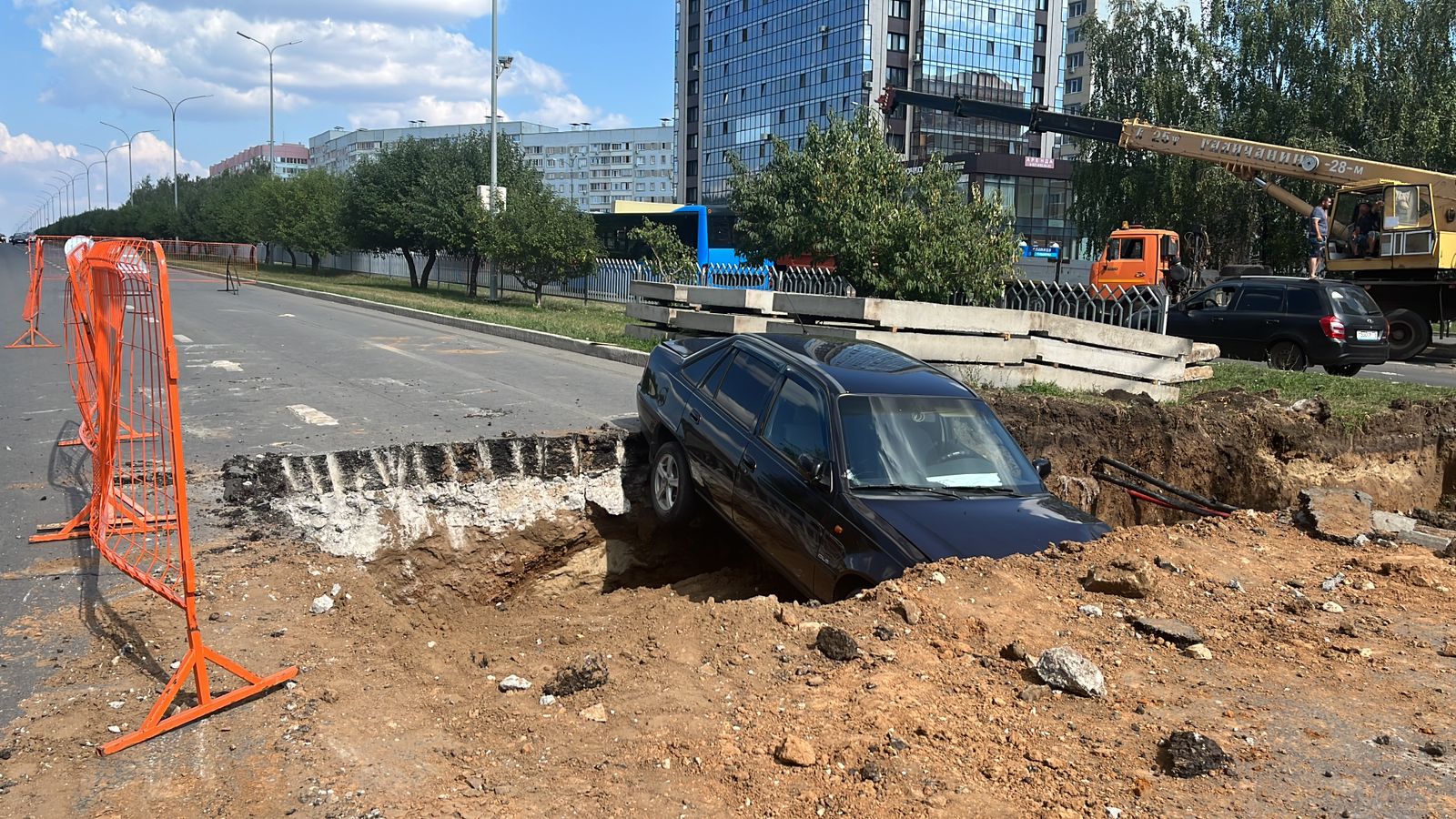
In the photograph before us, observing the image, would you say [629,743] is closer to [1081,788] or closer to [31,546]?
[1081,788]

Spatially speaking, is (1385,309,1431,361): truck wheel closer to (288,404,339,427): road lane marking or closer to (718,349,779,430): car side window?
(718,349,779,430): car side window

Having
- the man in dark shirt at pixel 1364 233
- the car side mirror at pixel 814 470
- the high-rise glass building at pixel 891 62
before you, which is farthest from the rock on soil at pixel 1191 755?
the high-rise glass building at pixel 891 62

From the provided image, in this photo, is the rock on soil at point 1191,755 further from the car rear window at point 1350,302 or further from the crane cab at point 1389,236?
the crane cab at point 1389,236

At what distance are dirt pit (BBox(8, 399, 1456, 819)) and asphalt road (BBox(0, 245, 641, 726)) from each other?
1.16 feet

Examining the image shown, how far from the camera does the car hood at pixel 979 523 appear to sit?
16.7 ft

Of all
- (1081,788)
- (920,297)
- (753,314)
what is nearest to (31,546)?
(1081,788)

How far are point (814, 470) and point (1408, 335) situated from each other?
19.8 metres

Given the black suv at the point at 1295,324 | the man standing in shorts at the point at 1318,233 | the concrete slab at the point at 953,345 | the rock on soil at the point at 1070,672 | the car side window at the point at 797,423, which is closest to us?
the rock on soil at the point at 1070,672

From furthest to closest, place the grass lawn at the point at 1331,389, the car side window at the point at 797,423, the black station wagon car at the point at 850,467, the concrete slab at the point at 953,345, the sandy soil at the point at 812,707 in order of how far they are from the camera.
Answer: the concrete slab at the point at 953,345, the grass lawn at the point at 1331,389, the car side window at the point at 797,423, the black station wagon car at the point at 850,467, the sandy soil at the point at 812,707

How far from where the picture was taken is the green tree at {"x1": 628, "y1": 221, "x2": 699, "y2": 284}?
25.1m

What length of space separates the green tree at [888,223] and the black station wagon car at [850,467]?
34.3 ft

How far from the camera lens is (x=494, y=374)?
12930mm

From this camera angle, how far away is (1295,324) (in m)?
16.8

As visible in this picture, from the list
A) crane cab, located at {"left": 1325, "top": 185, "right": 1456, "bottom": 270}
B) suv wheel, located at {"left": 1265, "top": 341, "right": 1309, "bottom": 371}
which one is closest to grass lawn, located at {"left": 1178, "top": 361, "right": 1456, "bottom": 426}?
suv wheel, located at {"left": 1265, "top": 341, "right": 1309, "bottom": 371}
